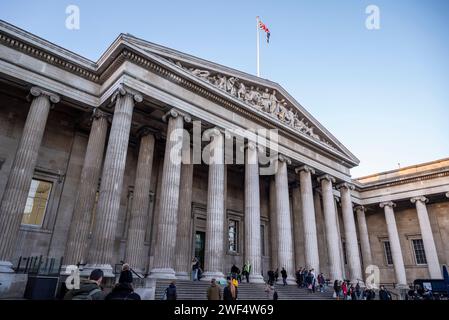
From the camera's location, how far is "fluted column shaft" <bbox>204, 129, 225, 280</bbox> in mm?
16344

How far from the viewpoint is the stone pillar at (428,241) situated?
2717 cm

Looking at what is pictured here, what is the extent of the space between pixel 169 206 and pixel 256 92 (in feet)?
36.2

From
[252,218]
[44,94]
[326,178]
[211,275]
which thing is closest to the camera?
[44,94]

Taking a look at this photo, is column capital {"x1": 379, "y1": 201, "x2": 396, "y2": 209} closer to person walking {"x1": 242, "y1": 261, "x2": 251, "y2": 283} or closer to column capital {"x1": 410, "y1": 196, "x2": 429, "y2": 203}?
column capital {"x1": 410, "y1": 196, "x2": 429, "y2": 203}

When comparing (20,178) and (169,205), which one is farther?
(169,205)

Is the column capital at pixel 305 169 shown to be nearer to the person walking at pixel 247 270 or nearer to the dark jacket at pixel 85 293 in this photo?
the person walking at pixel 247 270

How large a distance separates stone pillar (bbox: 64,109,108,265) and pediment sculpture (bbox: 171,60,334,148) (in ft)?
18.1

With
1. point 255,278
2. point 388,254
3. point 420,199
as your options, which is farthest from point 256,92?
point 388,254

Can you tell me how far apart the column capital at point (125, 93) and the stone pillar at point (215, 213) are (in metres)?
4.71

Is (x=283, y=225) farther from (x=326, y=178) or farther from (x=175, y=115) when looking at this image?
(x=175, y=115)

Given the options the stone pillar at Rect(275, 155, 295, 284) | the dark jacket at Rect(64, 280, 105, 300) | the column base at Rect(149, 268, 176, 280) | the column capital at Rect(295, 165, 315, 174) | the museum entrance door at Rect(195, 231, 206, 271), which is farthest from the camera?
the column capital at Rect(295, 165, 315, 174)

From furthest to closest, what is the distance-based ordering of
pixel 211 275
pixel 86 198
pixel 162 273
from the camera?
pixel 211 275 < pixel 86 198 < pixel 162 273

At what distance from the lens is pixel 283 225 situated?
20.8m

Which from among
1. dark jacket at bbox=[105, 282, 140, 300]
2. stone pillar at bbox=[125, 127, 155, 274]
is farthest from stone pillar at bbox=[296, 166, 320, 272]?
dark jacket at bbox=[105, 282, 140, 300]
